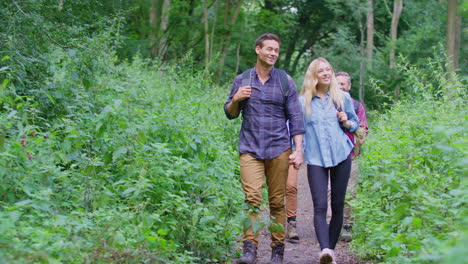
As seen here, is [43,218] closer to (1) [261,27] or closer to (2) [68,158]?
(2) [68,158]

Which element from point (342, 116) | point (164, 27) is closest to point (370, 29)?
point (164, 27)

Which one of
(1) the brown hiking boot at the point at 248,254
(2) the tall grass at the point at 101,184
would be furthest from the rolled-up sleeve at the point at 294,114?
(1) the brown hiking boot at the point at 248,254

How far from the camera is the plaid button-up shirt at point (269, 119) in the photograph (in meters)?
5.75

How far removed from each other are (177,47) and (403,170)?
65.6 feet

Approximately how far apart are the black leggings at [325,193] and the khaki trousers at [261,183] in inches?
12.0

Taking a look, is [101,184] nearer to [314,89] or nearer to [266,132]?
[266,132]

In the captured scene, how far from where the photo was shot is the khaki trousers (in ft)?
18.6

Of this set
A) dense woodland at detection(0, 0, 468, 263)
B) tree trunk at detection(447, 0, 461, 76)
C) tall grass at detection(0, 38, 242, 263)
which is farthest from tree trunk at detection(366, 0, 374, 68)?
tall grass at detection(0, 38, 242, 263)

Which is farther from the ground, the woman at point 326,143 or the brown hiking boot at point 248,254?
the woman at point 326,143

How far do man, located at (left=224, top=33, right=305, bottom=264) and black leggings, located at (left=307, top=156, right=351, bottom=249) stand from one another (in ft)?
0.79

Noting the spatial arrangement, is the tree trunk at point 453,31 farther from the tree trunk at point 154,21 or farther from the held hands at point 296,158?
the held hands at point 296,158

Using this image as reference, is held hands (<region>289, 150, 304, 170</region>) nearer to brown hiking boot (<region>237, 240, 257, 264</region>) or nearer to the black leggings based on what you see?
the black leggings

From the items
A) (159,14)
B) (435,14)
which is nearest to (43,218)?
(159,14)

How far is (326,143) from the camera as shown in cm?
578
